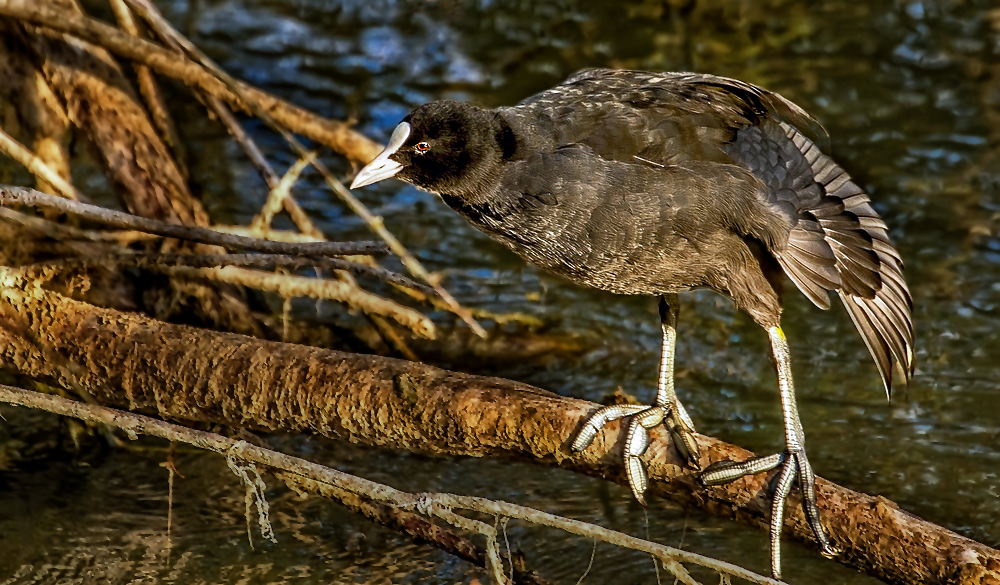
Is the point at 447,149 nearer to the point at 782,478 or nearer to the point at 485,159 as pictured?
the point at 485,159

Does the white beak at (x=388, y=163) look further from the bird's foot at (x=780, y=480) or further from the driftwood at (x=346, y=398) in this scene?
the bird's foot at (x=780, y=480)

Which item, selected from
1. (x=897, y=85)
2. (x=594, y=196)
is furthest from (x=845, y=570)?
(x=897, y=85)

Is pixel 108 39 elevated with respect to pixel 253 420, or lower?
elevated

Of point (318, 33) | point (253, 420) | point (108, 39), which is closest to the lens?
point (253, 420)

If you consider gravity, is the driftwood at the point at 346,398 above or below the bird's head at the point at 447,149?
below

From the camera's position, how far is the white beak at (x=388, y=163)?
10.4 ft

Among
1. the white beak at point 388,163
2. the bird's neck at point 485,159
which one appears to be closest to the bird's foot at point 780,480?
the bird's neck at point 485,159

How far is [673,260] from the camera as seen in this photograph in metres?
3.17

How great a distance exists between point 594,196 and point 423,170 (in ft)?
1.60

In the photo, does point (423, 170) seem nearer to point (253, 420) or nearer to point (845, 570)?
point (253, 420)

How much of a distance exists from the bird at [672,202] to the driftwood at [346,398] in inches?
2.4

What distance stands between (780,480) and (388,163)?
4.48ft

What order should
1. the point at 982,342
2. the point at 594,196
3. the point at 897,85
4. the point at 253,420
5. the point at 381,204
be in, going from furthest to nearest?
the point at 897,85
the point at 381,204
the point at 982,342
the point at 253,420
the point at 594,196

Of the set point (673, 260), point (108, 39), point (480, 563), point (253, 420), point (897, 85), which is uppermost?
point (897, 85)
